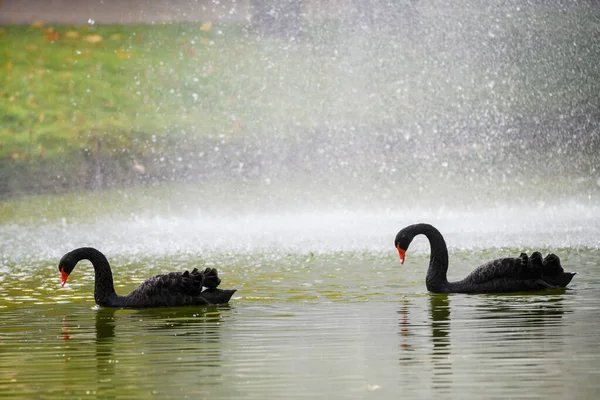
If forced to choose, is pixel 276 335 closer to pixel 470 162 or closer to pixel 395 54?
pixel 470 162

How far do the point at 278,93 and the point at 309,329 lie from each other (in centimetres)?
3292

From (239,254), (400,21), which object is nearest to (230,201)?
(400,21)

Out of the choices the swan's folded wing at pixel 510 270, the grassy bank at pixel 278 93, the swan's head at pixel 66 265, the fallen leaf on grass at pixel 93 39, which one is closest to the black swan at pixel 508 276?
the swan's folded wing at pixel 510 270

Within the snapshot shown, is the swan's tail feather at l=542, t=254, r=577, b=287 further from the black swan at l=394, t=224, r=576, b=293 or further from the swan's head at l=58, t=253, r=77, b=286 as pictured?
the swan's head at l=58, t=253, r=77, b=286

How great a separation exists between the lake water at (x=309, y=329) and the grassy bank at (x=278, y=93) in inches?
715

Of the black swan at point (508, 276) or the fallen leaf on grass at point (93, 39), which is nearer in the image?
the black swan at point (508, 276)

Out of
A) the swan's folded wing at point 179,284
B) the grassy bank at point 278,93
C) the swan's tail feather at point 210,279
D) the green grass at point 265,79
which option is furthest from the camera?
the green grass at point 265,79

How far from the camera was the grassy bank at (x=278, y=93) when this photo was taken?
3647 centimetres

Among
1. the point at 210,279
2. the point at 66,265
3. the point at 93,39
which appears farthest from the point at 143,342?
the point at 93,39

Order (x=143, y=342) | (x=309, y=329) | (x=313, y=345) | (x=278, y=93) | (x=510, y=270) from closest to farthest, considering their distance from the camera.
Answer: (x=313, y=345) → (x=143, y=342) → (x=309, y=329) → (x=510, y=270) → (x=278, y=93)

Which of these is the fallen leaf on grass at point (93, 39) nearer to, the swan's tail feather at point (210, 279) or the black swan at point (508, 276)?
the black swan at point (508, 276)

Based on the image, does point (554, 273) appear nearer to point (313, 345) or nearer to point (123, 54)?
point (313, 345)

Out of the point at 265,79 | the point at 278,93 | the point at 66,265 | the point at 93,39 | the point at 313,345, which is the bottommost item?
the point at 313,345

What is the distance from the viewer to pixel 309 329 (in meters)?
8.95
